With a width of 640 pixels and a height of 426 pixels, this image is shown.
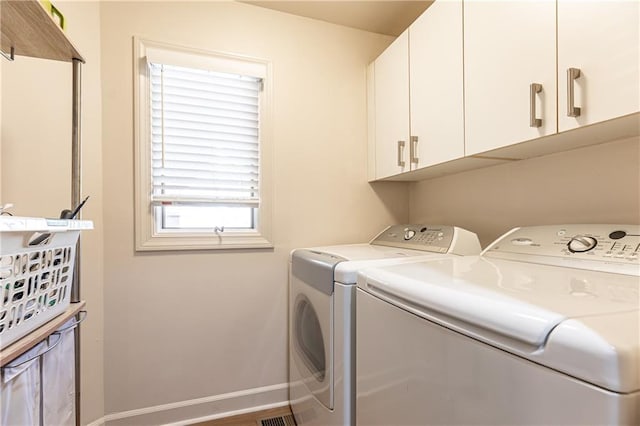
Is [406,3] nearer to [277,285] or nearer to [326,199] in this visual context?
[326,199]

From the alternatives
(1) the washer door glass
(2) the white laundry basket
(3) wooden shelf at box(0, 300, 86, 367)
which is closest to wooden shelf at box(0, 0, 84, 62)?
(2) the white laundry basket

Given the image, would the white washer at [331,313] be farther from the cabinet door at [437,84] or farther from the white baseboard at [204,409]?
the cabinet door at [437,84]

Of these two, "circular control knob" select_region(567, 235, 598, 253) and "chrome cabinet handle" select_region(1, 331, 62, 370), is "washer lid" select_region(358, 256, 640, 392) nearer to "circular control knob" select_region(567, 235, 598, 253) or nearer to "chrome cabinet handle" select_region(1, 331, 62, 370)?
"circular control knob" select_region(567, 235, 598, 253)

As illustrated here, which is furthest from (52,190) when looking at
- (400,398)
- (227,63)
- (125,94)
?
(400,398)

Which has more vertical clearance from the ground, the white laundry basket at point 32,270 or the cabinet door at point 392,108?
the cabinet door at point 392,108

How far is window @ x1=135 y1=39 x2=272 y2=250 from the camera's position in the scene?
165 centimetres

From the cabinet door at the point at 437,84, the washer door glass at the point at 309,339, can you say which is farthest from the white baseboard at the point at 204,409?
the cabinet door at the point at 437,84

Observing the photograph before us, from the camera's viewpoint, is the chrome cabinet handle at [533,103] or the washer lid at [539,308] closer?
the washer lid at [539,308]

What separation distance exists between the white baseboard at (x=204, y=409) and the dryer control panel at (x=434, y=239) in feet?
3.50

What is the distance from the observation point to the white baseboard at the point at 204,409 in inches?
63.4

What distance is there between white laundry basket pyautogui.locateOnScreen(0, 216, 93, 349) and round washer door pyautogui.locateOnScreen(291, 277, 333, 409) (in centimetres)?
85

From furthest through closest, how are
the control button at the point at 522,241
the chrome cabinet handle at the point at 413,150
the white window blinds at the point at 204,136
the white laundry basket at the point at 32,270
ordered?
the white window blinds at the point at 204,136
the chrome cabinet handle at the point at 413,150
the control button at the point at 522,241
the white laundry basket at the point at 32,270

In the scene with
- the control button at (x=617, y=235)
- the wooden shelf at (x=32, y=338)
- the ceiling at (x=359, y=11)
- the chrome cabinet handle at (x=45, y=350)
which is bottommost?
the chrome cabinet handle at (x=45, y=350)

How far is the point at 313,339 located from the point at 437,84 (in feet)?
4.18
